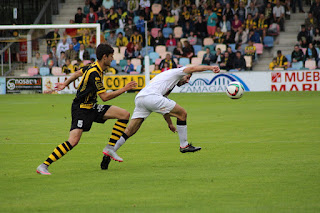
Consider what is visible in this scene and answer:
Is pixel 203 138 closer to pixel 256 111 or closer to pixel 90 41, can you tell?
pixel 256 111

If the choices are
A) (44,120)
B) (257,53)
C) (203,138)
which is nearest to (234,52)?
(257,53)

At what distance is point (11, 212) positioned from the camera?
6184mm

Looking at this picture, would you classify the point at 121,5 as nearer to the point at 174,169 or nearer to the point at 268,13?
the point at 268,13

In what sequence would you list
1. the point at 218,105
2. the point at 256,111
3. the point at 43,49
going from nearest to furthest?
1. the point at 256,111
2. the point at 218,105
3. the point at 43,49

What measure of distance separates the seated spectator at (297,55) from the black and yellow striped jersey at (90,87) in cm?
2323

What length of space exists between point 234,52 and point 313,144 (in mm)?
21146

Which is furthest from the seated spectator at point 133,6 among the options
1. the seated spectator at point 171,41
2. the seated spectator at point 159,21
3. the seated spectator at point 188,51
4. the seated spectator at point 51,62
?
the seated spectator at point 51,62

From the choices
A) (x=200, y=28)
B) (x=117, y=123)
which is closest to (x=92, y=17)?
(x=200, y=28)

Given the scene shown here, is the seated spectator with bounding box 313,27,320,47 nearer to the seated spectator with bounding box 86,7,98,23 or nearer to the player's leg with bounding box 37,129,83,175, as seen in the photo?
the seated spectator with bounding box 86,7,98,23

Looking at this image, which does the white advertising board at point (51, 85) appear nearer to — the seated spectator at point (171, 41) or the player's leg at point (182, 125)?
the seated spectator at point (171, 41)

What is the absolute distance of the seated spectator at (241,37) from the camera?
32.6 meters

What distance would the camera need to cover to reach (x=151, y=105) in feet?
31.8

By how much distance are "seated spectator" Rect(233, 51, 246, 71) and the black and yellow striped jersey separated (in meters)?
22.1

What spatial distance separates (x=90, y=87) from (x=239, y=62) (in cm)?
2234
